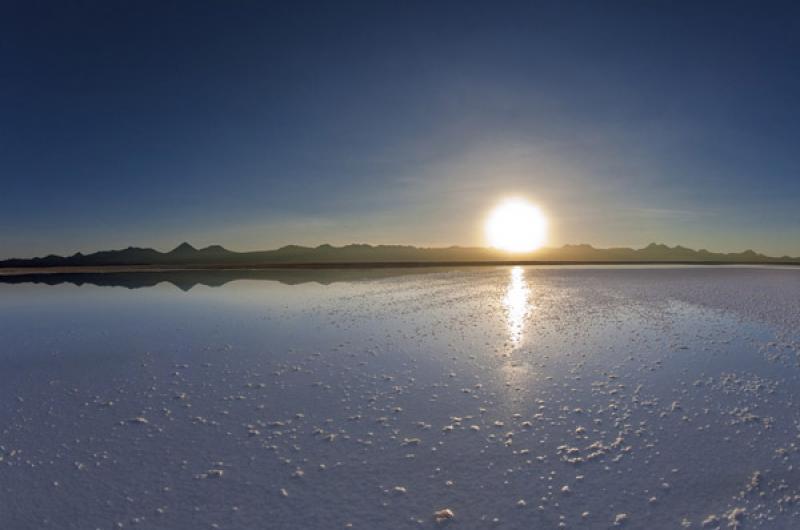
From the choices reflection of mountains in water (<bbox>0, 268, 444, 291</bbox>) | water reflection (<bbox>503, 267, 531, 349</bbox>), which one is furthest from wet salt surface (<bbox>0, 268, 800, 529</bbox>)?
reflection of mountains in water (<bbox>0, 268, 444, 291</bbox>)

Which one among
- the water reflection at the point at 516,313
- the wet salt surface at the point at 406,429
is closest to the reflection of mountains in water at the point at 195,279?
the water reflection at the point at 516,313

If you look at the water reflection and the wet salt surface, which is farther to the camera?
the water reflection

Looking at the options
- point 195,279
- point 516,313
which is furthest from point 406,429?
point 195,279

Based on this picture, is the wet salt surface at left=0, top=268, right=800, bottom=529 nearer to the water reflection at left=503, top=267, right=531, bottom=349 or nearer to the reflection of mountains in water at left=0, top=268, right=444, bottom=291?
the water reflection at left=503, top=267, right=531, bottom=349

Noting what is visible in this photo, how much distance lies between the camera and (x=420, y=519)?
477cm

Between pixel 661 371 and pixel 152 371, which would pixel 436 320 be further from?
pixel 152 371

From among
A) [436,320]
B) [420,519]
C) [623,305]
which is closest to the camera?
[420,519]

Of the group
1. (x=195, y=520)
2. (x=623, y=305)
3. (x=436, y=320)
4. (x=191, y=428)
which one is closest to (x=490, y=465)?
(x=195, y=520)

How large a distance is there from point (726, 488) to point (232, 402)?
7.71 meters

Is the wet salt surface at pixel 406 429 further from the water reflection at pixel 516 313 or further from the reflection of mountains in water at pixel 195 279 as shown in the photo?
the reflection of mountains in water at pixel 195 279

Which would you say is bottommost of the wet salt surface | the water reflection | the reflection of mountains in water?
the wet salt surface

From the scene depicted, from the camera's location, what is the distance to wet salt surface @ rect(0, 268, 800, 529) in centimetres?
497

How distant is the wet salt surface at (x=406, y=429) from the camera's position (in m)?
4.97

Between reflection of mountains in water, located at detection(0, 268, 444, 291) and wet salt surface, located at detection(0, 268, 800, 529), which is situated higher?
reflection of mountains in water, located at detection(0, 268, 444, 291)
